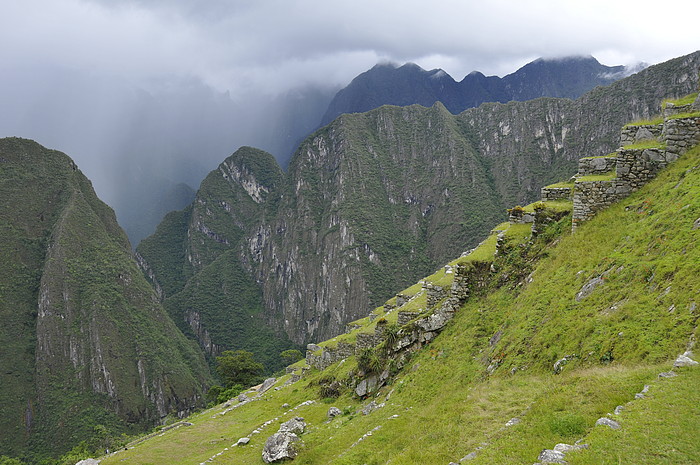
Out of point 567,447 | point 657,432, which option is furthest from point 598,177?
point 567,447

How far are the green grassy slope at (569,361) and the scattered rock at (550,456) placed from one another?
8.1 inches

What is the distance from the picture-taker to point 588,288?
9.41 m

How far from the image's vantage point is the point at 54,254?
119 metres

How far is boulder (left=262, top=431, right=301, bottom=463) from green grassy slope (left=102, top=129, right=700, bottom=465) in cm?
48

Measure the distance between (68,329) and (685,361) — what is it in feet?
460

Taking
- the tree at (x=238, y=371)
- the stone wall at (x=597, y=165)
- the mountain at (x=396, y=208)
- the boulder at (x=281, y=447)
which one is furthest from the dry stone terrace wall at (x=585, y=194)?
the mountain at (x=396, y=208)

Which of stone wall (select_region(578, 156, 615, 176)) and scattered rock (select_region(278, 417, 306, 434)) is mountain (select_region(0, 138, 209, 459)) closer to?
scattered rock (select_region(278, 417, 306, 434))

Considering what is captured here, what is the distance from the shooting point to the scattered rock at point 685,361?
5.94m

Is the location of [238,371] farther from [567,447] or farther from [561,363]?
Answer: [567,447]

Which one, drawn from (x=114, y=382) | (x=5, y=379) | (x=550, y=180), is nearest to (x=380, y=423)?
(x=114, y=382)

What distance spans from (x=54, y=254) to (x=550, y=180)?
596 feet

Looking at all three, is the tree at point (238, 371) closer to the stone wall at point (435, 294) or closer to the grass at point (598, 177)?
the stone wall at point (435, 294)

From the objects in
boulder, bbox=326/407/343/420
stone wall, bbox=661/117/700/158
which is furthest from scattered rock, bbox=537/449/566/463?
boulder, bbox=326/407/343/420

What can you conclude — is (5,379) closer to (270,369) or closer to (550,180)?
(270,369)
